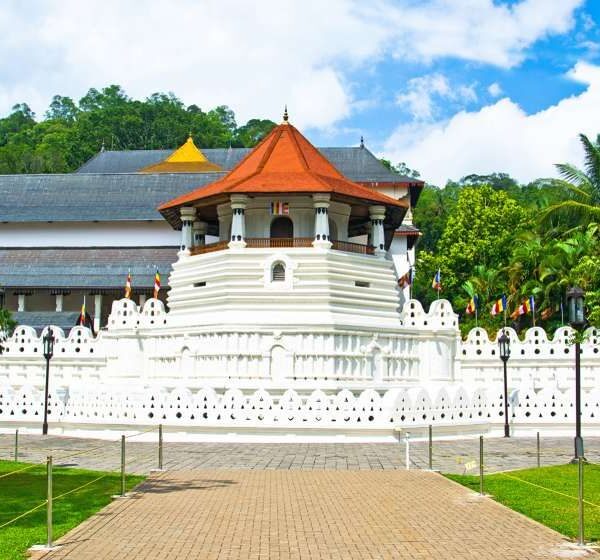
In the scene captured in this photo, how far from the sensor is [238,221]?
104 feet

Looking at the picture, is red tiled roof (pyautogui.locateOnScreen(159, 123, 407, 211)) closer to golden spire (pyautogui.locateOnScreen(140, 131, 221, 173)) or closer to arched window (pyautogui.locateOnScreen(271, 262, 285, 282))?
arched window (pyautogui.locateOnScreen(271, 262, 285, 282))

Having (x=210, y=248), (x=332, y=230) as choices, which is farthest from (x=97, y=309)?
(x=332, y=230)

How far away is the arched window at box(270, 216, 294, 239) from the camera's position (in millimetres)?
32875

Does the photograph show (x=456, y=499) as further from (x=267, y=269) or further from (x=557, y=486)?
(x=267, y=269)

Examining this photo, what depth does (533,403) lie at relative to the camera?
2517 cm

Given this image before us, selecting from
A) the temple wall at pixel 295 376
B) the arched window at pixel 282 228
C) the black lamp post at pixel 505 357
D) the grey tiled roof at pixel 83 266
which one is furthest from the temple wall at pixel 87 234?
the black lamp post at pixel 505 357

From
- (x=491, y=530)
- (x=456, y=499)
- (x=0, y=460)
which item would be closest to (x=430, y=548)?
(x=491, y=530)

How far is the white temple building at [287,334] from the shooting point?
25.6m

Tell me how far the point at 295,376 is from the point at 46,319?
17232 mm

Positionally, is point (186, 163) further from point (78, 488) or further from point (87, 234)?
point (78, 488)

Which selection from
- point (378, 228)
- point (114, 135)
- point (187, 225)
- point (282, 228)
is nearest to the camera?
point (282, 228)

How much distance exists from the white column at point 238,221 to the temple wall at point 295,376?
3.39 meters

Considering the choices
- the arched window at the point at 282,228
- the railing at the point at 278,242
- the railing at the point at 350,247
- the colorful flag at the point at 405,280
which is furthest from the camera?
the colorful flag at the point at 405,280

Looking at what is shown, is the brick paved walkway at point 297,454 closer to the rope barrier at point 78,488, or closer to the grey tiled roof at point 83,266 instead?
the rope barrier at point 78,488
